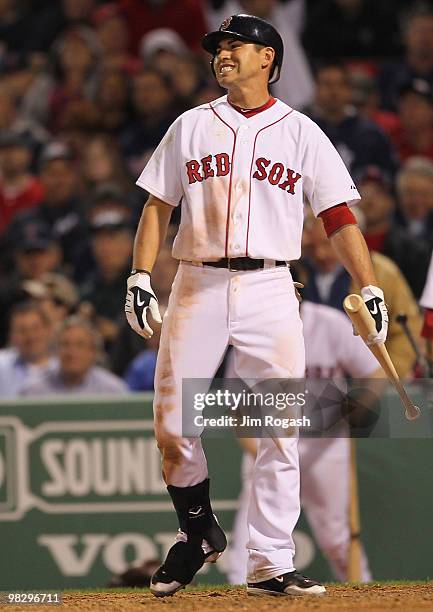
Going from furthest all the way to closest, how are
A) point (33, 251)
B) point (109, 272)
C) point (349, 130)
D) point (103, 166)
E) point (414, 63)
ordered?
1. point (103, 166)
2. point (414, 63)
3. point (33, 251)
4. point (349, 130)
5. point (109, 272)

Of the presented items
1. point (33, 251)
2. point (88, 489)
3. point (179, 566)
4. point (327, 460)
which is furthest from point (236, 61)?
point (33, 251)

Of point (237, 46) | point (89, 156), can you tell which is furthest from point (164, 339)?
point (89, 156)

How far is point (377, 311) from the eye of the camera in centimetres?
454

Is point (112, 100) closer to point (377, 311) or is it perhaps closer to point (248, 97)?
point (248, 97)

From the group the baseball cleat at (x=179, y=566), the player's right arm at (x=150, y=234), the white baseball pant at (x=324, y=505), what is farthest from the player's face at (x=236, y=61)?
the white baseball pant at (x=324, y=505)

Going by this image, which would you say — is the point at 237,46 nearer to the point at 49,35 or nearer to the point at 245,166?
the point at 245,166

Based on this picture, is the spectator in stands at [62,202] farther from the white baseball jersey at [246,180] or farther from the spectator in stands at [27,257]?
the white baseball jersey at [246,180]

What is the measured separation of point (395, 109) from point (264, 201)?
216 inches

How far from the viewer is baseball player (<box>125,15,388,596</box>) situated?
4.54 meters

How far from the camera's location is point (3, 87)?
1116cm

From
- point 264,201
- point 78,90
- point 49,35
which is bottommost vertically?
point 264,201

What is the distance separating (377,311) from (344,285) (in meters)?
2.07

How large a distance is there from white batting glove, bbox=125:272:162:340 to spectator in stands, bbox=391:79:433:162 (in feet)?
15.1

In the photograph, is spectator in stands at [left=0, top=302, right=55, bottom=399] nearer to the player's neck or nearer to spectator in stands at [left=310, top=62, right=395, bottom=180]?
spectator in stands at [left=310, top=62, right=395, bottom=180]
